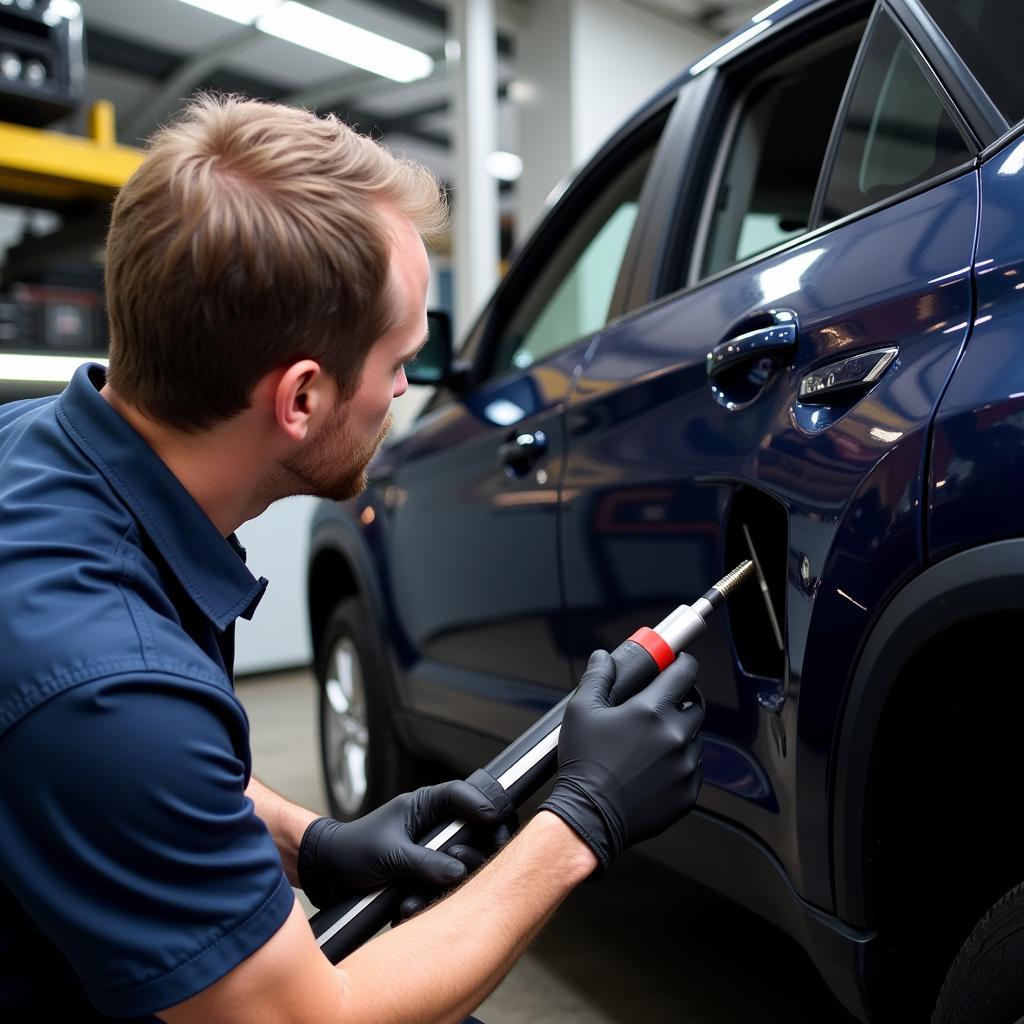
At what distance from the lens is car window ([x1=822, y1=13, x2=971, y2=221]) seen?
48.7 inches

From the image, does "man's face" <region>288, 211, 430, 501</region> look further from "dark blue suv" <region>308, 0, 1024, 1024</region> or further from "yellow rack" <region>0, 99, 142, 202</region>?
"yellow rack" <region>0, 99, 142, 202</region>

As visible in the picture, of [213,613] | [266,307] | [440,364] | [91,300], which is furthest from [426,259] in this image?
[91,300]

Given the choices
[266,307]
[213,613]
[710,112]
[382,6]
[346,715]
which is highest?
[382,6]

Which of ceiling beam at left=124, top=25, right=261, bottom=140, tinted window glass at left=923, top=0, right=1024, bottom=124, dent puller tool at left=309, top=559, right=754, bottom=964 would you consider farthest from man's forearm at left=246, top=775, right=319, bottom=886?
ceiling beam at left=124, top=25, right=261, bottom=140

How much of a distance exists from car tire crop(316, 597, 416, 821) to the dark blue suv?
1.62 ft

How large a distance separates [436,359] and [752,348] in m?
1.05

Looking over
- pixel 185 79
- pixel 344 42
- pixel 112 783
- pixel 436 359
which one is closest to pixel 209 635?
pixel 112 783

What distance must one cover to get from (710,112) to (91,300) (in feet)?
12.1

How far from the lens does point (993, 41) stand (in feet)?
3.85

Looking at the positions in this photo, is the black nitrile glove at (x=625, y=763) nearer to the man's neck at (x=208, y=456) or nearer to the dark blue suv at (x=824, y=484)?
the dark blue suv at (x=824, y=484)

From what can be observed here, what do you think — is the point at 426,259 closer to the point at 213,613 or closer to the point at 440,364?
the point at 213,613

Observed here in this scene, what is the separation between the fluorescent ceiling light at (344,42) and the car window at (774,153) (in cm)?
633

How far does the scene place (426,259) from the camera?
110cm

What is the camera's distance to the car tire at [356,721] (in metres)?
2.43
